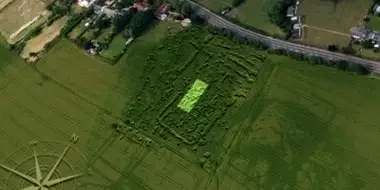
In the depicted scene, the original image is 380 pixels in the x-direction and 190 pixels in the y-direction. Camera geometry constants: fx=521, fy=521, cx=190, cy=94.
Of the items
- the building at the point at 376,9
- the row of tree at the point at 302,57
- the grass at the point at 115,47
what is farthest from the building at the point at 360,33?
the grass at the point at 115,47

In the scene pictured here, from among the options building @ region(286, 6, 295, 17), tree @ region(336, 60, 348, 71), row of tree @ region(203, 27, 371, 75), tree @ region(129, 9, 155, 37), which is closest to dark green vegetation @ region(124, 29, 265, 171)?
row of tree @ region(203, 27, 371, 75)

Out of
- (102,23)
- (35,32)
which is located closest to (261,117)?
(102,23)

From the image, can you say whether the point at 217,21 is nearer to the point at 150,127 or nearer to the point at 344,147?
the point at 150,127

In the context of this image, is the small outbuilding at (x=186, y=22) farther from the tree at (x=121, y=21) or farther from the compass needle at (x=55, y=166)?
the compass needle at (x=55, y=166)

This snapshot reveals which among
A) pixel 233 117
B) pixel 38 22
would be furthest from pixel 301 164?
pixel 38 22

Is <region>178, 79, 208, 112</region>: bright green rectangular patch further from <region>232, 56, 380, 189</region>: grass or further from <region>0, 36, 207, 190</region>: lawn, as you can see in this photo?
<region>232, 56, 380, 189</region>: grass
